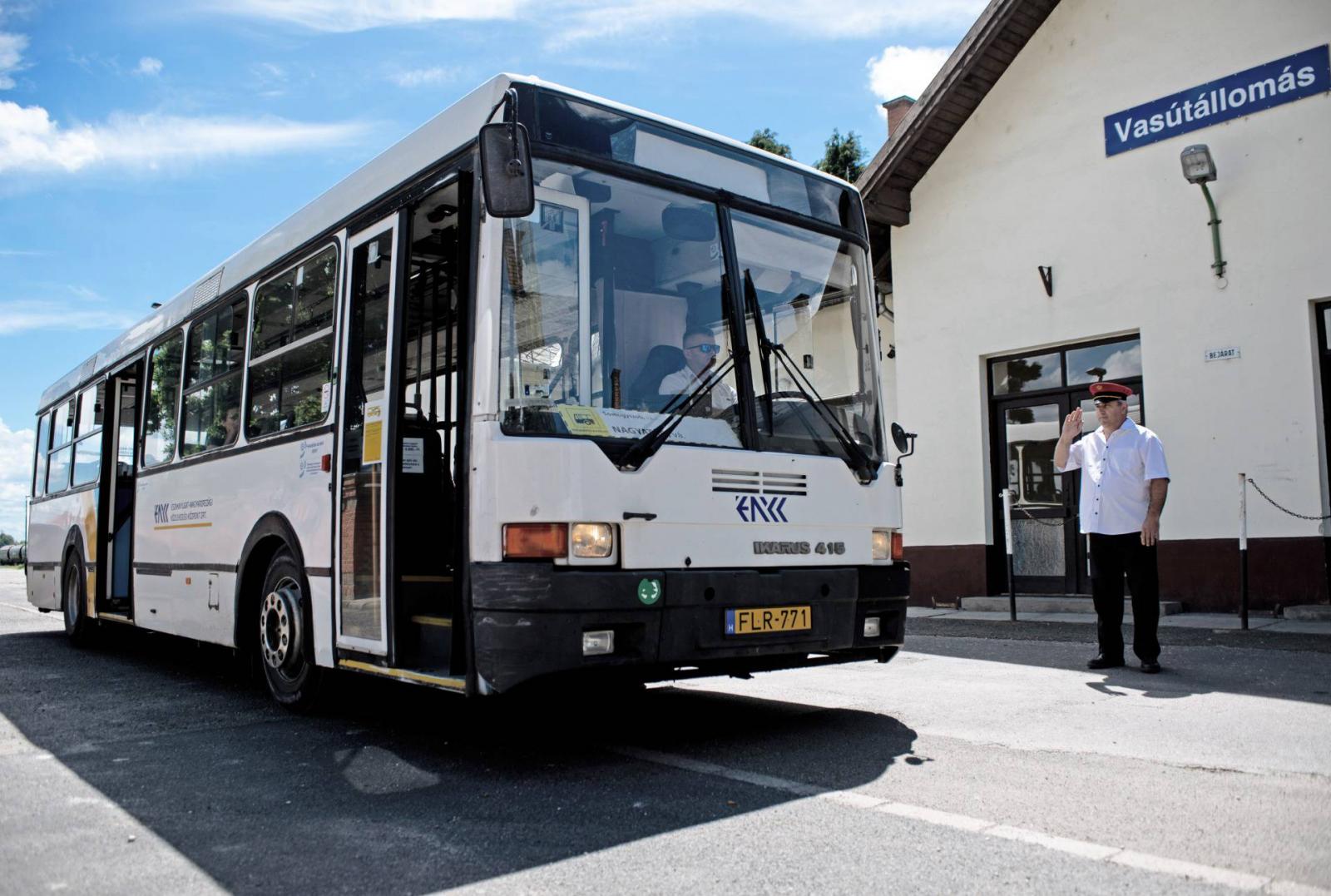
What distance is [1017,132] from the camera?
13.7m

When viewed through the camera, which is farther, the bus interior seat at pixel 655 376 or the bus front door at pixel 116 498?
the bus front door at pixel 116 498

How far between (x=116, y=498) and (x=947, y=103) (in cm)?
1020

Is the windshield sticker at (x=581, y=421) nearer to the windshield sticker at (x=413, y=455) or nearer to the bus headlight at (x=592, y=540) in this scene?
the bus headlight at (x=592, y=540)

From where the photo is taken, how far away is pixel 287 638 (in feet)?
21.6

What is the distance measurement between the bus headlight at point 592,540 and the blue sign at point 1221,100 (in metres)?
9.69

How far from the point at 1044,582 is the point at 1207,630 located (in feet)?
11.3

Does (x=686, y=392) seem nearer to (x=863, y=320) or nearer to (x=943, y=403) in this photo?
(x=863, y=320)

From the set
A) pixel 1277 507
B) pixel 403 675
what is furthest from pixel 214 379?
pixel 1277 507

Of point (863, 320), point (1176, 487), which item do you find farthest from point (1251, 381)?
point (863, 320)

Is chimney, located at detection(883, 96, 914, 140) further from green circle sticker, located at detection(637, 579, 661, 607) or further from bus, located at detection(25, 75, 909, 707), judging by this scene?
green circle sticker, located at detection(637, 579, 661, 607)

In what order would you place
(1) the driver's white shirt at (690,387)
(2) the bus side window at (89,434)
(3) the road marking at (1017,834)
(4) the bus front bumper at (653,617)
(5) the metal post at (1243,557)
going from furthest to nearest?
(2) the bus side window at (89,434) → (5) the metal post at (1243,557) → (1) the driver's white shirt at (690,387) → (4) the bus front bumper at (653,617) → (3) the road marking at (1017,834)

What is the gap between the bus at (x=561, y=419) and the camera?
187 inches

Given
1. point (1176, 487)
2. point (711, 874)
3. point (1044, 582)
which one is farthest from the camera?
point (1044, 582)

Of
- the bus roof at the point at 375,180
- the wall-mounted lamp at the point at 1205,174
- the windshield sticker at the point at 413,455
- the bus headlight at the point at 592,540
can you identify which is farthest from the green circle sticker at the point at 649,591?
the wall-mounted lamp at the point at 1205,174
